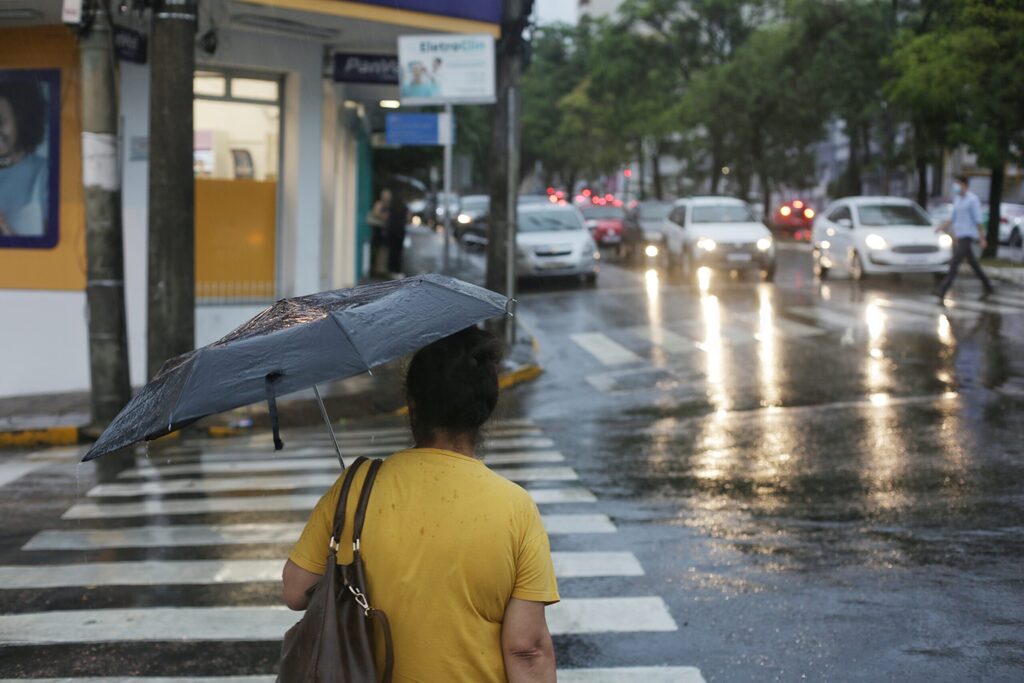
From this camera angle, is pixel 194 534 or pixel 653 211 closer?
pixel 194 534

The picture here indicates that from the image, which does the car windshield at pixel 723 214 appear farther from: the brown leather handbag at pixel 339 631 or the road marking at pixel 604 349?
the brown leather handbag at pixel 339 631

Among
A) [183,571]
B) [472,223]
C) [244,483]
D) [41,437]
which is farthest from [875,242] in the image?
[183,571]

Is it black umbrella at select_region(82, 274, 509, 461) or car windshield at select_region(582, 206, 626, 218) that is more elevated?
car windshield at select_region(582, 206, 626, 218)

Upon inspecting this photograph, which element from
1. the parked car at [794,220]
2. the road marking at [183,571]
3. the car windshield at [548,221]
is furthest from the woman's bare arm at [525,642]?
the parked car at [794,220]

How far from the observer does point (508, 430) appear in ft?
37.0

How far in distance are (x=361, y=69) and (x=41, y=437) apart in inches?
279

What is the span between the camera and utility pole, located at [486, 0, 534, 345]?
15742 millimetres

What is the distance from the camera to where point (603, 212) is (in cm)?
4028

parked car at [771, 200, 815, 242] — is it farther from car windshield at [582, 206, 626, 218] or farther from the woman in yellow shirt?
the woman in yellow shirt

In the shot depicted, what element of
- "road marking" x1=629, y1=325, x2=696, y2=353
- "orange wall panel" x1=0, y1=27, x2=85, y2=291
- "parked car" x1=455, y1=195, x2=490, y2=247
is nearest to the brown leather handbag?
"orange wall panel" x1=0, y1=27, x2=85, y2=291

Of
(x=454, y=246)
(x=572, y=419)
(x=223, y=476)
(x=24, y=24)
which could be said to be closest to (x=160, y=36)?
(x=24, y=24)

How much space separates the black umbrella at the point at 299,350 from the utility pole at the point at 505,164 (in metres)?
12.9

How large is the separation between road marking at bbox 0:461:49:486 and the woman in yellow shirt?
7.35 meters

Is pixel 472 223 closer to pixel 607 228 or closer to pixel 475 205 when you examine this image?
pixel 475 205
